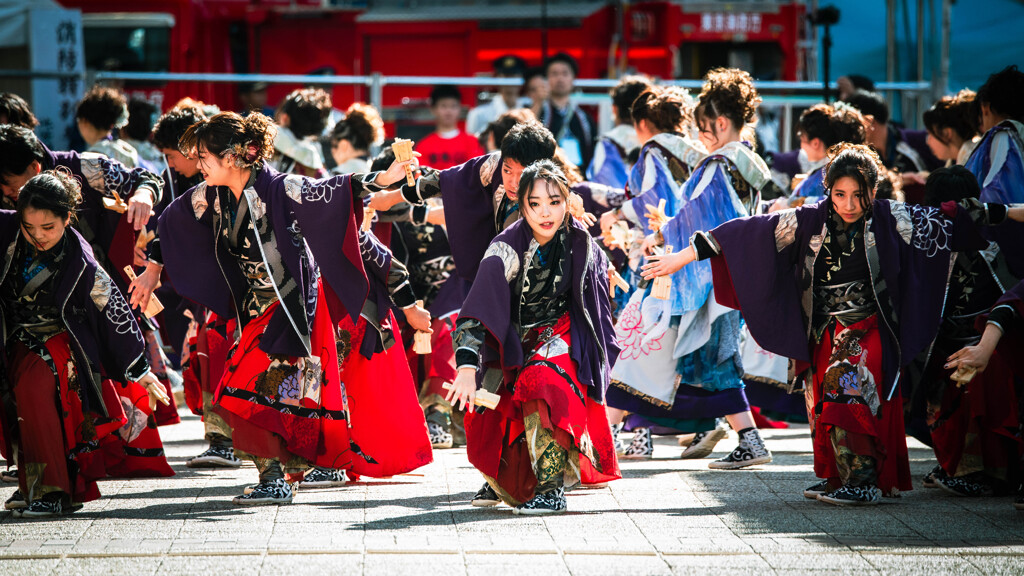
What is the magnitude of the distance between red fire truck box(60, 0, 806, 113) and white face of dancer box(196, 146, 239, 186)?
7.61 meters

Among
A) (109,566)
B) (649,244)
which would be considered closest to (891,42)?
(649,244)

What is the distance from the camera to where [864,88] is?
8914 millimetres

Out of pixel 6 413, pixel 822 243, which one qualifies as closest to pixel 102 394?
pixel 6 413

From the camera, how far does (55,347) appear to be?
466cm

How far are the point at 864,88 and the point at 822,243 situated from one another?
15.2ft

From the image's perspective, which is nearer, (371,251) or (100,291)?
(100,291)

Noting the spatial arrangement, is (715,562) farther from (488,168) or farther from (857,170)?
(488,168)

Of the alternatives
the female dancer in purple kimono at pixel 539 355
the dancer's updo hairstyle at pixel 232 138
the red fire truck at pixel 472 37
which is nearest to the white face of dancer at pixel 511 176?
the female dancer in purple kimono at pixel 539 355

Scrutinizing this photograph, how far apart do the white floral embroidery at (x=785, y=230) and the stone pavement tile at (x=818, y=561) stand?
1.42m

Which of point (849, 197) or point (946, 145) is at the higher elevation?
point (946, 145)

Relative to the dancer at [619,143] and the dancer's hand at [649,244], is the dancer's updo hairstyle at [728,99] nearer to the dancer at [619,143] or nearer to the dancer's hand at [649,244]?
the dancer's hand at [649,244]

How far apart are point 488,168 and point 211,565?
2212 millimetres

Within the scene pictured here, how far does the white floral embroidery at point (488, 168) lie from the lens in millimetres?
5156

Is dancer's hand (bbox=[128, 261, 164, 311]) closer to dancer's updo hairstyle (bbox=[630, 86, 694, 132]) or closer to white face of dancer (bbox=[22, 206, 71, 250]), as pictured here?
white face of dancer (bbox=[22, 206, 71, 250])
